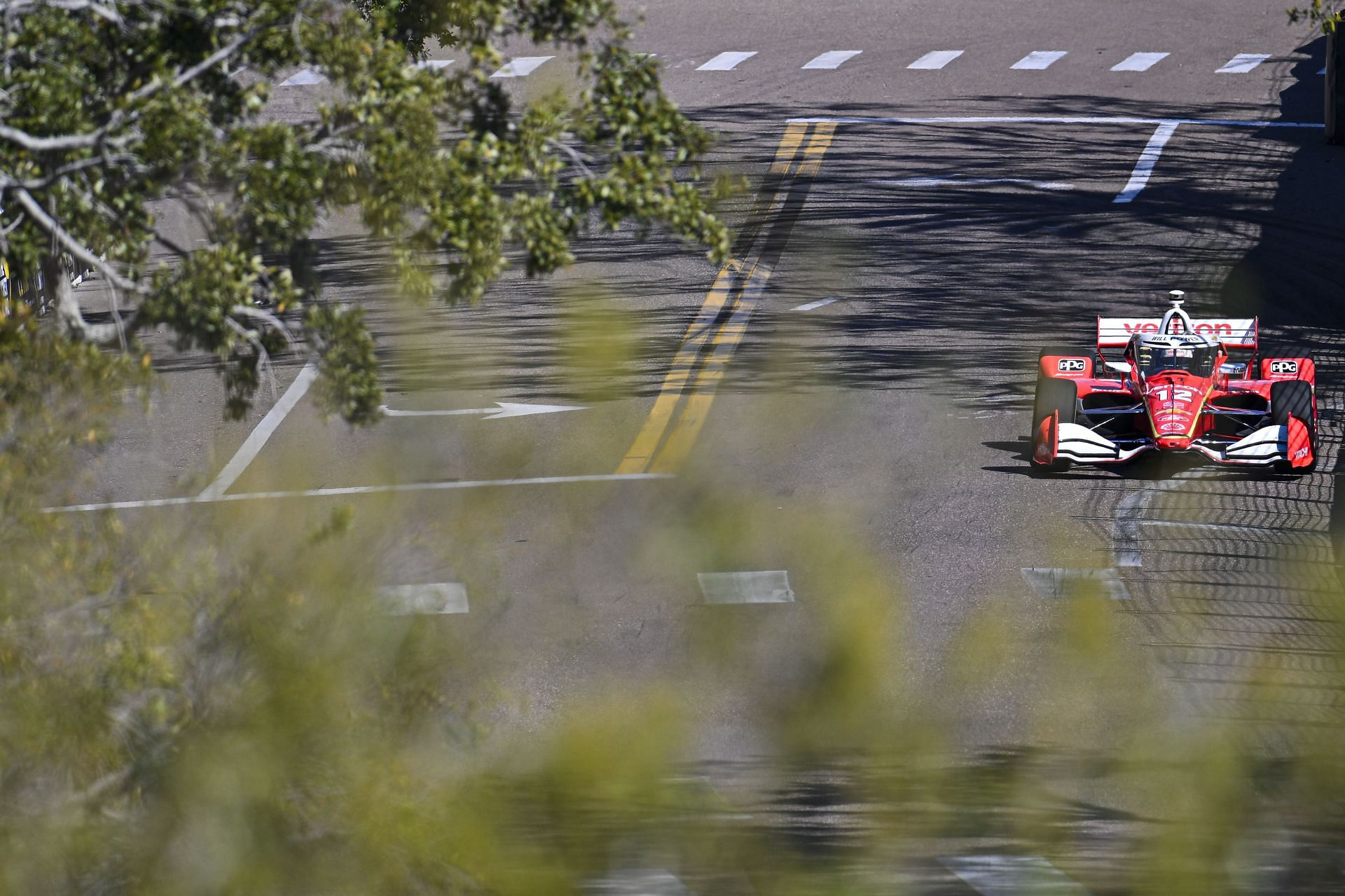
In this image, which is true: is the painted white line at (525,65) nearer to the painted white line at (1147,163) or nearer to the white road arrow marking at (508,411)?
the painted white line at (1147,163)

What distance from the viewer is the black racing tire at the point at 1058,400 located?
15672 mm

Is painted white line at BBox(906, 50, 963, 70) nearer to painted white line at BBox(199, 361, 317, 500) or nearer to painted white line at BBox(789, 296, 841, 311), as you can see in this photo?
painted white line at BBox(789, 296, 841, 311)

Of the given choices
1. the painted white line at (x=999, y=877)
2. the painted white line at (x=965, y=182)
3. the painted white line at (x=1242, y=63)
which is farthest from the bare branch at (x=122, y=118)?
the painted white line at (x=1242, y=63)

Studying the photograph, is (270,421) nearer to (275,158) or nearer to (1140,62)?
(275,158)

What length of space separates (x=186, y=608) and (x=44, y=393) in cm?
167

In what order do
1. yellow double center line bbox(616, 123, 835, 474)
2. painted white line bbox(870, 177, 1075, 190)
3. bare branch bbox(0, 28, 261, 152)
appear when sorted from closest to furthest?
bare branch bbox(0, 28, 261, 152), yellow double center line bbox(616, 123, 835, 474), painted white line bbox(870, 177, 1075, 190)

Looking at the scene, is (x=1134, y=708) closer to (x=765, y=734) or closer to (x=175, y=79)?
(x=765, y=734)

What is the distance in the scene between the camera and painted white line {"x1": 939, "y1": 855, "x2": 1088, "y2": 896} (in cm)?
648

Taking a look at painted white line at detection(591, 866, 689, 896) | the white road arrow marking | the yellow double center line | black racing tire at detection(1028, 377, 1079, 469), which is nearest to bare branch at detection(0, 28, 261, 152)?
painted white line at detection(591, 866, 689, 896)

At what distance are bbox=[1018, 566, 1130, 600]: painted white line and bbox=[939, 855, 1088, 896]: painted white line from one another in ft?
22.3

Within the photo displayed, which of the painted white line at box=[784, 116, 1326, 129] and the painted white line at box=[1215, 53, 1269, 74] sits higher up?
the painted white line at box=[784, 116, 1326, 129]

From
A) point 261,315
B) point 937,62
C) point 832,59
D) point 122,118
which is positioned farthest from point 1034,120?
point 122,118

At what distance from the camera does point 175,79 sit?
8.43 meters

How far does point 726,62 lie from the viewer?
1537 inches
